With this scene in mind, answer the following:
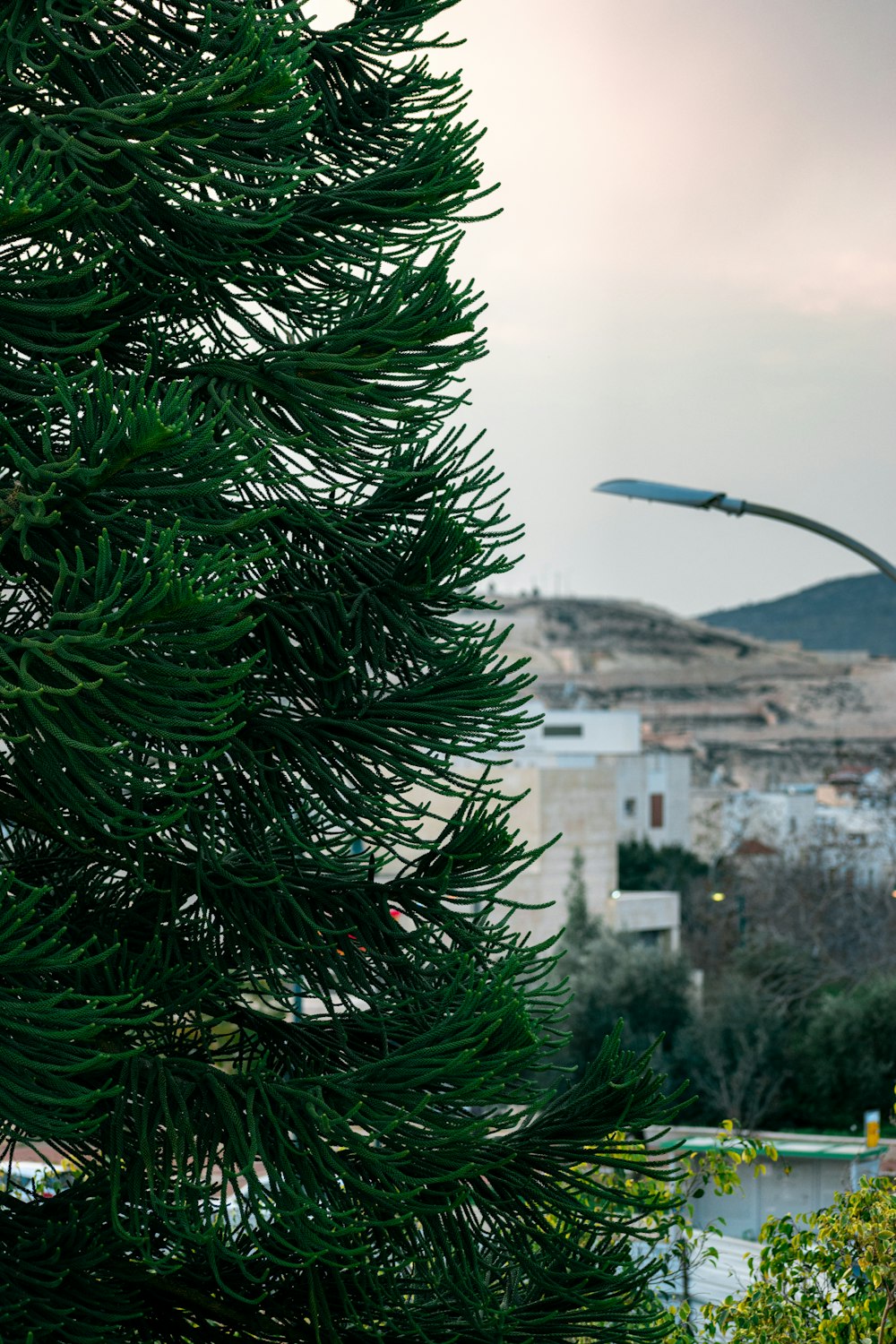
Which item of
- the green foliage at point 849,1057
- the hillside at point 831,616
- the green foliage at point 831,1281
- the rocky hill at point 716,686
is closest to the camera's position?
the green foliage at point 831,1281

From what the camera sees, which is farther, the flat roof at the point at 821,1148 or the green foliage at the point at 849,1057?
the green foliage at the point at 849,1057

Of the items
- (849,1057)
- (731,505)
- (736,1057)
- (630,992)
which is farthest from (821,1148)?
(731,505)

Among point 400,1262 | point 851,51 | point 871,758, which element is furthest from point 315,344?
point 871,758

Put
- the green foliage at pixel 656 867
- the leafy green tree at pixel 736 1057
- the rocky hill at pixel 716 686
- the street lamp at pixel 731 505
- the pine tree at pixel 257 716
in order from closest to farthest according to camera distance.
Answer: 1. the pine tree at pixel 257 716
2. the street lamp at pixel 731 505
3. the leafy green tree at pixel 736 1057
4. the green foliage at pixel 656 867
5. the rocky hill at pixel 716 686

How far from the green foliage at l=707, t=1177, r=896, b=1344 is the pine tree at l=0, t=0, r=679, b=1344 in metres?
0.59

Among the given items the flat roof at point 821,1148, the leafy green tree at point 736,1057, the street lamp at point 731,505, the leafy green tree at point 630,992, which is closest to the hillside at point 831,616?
the leafy green tree at point 630,992

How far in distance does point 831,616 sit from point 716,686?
1956cm

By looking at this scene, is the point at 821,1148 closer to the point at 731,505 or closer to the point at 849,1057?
the point at 849,1057

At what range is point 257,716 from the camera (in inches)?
191

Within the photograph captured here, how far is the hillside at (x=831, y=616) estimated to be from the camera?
113 meters

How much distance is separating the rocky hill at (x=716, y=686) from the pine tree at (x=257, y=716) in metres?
75.8

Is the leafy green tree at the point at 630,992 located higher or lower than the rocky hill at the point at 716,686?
lower

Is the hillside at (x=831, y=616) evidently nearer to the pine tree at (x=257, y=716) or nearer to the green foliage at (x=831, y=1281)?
the green foliage at (x=831, y=1281)

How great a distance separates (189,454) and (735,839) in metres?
54.9
